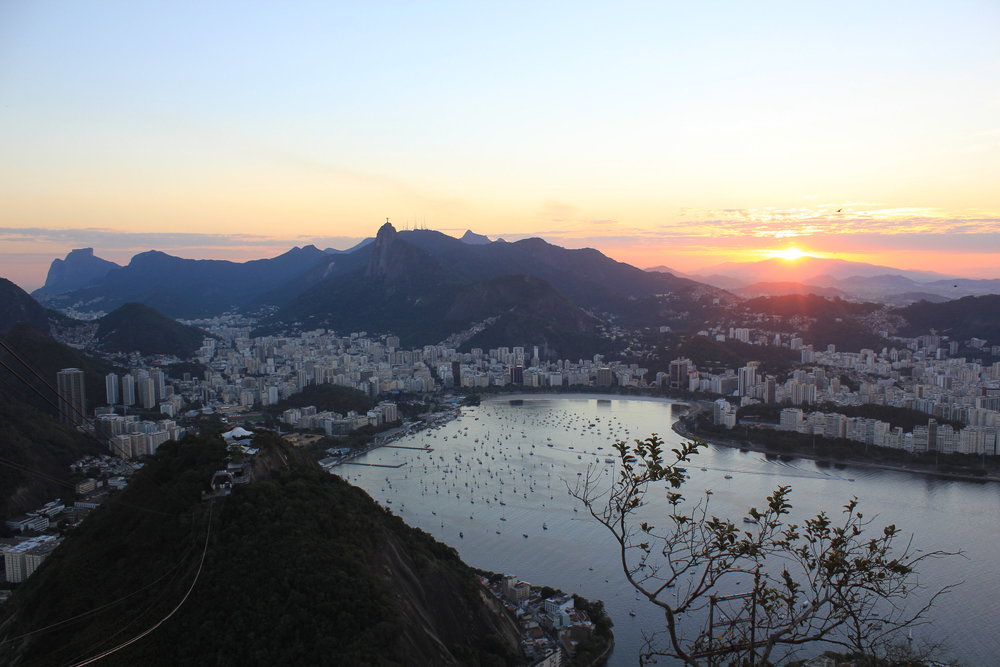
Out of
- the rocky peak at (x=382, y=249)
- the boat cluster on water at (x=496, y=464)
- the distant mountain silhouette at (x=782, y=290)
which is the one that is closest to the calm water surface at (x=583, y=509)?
the boat cluster on water at (x=496, y=464)

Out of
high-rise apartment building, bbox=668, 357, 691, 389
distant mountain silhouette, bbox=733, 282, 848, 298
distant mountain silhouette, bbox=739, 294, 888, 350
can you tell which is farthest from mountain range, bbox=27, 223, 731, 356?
distant mountain silhouette, bbox=733, 282, 848, 298

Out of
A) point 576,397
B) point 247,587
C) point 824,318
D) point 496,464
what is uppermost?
point 247,587

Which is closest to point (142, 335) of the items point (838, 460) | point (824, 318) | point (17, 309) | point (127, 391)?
point (17, 309)

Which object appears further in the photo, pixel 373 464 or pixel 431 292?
pixel 431 292

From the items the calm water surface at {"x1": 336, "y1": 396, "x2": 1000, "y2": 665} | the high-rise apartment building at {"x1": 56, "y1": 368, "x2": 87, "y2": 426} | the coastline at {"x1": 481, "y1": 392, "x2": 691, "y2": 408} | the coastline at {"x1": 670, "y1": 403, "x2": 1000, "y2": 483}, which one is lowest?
the coastline at {"x1": 481, "y1": 392, "x2": 691, "y2": 408}

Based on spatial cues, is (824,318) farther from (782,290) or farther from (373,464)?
(373,464)

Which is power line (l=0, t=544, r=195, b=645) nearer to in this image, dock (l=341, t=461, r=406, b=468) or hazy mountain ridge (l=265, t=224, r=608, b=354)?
dock (l=341, t=461, r=406, b=468)

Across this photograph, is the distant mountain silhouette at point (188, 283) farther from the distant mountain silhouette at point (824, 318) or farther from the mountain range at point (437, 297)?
the distant mountain silhouette at point (824, 318)
